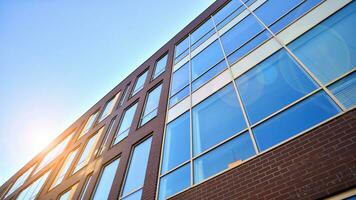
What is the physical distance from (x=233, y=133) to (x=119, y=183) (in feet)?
19.2

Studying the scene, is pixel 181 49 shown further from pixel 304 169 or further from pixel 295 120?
pixel 304 169

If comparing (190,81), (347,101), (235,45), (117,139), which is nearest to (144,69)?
(117,139)

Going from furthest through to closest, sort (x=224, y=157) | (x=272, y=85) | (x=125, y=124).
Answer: (x=125, y=124), (x=272, y=85), (x=224, y=157)

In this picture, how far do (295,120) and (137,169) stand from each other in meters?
6.79

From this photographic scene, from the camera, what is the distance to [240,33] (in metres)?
9.92

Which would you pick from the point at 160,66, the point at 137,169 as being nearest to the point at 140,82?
the point at 160,66

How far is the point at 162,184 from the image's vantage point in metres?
7.72

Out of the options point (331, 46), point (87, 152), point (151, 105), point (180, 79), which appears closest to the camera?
point (331, 46)

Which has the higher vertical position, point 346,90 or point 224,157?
point 346,90

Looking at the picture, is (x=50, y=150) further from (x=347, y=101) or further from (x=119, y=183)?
(x=347, y=101)

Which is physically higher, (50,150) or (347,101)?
(50,150)

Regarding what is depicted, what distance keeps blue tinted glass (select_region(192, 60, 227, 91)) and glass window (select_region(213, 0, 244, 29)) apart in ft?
11.3

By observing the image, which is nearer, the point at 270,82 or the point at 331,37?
the point at 331,37

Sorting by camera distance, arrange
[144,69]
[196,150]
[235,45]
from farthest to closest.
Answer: [144,69] → [235,45] → [196,150]
